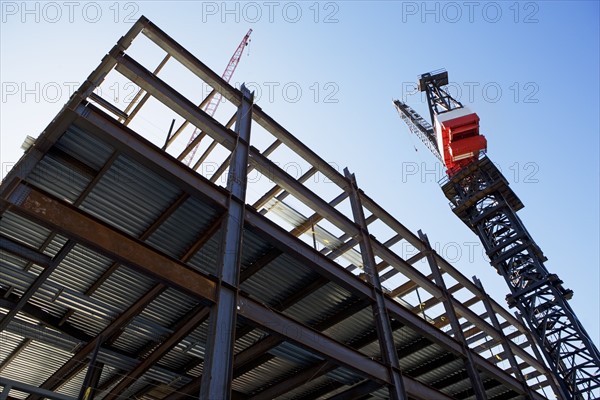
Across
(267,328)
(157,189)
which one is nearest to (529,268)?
(267,328)

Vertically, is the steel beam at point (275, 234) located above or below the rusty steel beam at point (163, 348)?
above

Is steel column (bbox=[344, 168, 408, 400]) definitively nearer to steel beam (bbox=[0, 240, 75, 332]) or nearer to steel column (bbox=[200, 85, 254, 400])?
steel column (bbox=[200, 85, 254, 400])

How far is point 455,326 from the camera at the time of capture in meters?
17.0

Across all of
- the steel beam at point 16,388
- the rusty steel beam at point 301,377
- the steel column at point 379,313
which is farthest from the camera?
the rusty steel beam at point 301,377

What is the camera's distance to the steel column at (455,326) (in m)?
15.3

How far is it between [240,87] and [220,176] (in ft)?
10.4

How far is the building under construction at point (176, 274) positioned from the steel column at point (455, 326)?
11 cm

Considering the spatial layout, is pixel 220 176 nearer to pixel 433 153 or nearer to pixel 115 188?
pixel 115 188

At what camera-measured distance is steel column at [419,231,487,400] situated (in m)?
15.3

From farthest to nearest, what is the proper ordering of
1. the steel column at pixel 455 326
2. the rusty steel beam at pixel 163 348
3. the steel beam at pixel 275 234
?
the steel column at pixel 455 326
the steel beam at pixel 275 234
the rusty steel beam at pixel 163 348

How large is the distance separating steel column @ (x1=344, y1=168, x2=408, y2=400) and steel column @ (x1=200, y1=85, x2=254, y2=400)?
5.37 meters

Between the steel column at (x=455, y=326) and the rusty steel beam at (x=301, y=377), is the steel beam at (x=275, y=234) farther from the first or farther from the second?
the rusty steel beam at (x=301, y=377)

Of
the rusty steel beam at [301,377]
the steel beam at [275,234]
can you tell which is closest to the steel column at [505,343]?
the steel beam at [275,234]

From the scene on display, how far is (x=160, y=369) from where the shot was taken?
45.8 ft
